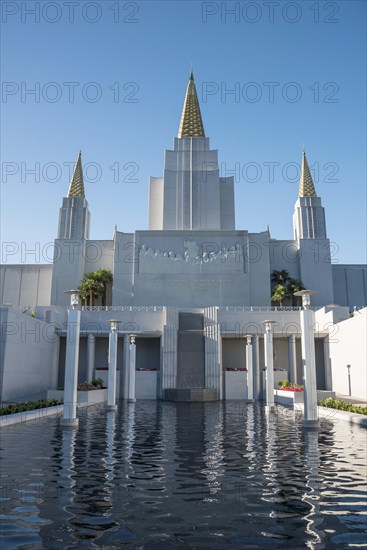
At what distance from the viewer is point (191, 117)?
61.8m

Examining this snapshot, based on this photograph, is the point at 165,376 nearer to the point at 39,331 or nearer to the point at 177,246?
the point at 39,331

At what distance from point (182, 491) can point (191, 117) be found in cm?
5980

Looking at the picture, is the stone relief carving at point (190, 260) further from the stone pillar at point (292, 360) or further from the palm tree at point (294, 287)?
the stone pillar at point (292, 360)

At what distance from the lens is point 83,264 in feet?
178

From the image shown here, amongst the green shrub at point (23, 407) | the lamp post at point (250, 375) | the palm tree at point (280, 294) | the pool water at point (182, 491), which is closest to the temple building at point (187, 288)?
the lamp post at point (250, 375)

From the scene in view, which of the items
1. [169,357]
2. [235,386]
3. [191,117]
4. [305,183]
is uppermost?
[191,117]

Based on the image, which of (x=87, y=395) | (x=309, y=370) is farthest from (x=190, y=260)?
(x=309, y=370)

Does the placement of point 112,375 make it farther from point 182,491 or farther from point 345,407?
point 182,491

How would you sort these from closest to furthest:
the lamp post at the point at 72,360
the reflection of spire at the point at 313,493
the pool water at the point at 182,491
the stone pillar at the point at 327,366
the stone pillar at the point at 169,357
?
the pool water at the point at 182,491 < the reflection of spire at the point at 313,493 < the lamp post at the point at 72,360 < the stone pillar at the point at 169,357 < the stone pillar at the point at 327,366

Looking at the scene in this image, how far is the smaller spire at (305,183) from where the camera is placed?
57.8 m

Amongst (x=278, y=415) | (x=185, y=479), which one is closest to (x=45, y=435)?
(x=185, y=479)

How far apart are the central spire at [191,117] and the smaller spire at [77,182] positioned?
1323 centimetres

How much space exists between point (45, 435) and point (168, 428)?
3.95 meters

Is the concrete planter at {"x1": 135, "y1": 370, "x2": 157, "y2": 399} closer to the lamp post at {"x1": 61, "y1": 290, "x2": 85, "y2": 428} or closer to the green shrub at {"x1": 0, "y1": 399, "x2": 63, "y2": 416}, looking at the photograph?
the green shrub at {"x1": 0, "y1": 399, "x2": 63, "y2": 416}
